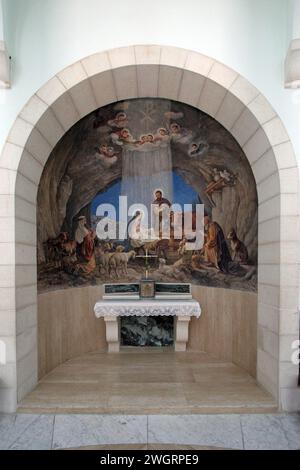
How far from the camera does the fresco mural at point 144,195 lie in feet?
17.7

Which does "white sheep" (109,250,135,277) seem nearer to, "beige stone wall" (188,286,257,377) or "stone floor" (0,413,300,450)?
"beige stone wall" (188,286,257,377)

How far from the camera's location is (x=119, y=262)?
6.41 m

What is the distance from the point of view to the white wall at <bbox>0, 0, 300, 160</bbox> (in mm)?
4105

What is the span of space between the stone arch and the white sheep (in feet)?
6.64

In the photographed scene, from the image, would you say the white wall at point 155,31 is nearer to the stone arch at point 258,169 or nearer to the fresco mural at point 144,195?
the stone arch at point 258,169

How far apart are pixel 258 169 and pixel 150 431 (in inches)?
138

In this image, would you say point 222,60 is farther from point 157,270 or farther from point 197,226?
point 157,270

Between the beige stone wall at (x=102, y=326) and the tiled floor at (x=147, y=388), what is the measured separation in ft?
0.64

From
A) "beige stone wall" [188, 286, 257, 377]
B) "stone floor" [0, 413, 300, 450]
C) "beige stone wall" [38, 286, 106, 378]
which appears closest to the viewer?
"stone floor" [0, 413, 300, 450]

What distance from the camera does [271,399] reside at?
4094 mm

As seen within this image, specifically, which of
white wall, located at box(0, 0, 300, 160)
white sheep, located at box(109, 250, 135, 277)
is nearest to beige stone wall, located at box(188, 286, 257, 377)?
white sheep, located at box(109, 250, 135, 277)

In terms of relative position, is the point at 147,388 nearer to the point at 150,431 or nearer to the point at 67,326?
the point at 150,431

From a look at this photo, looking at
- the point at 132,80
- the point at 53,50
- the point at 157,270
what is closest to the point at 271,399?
the point at 157,270
